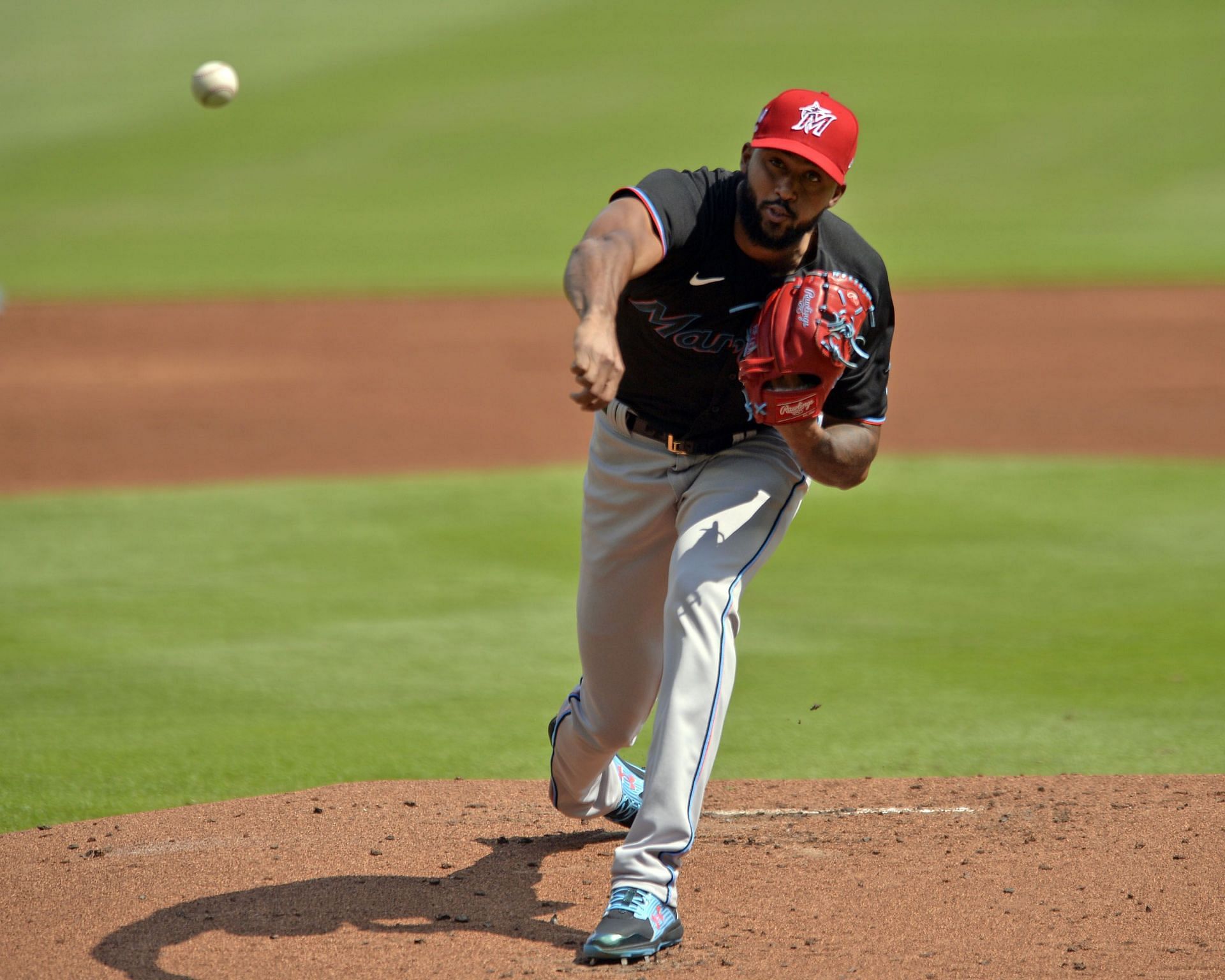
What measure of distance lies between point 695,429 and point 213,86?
3666 mm

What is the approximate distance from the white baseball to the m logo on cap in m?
3.65

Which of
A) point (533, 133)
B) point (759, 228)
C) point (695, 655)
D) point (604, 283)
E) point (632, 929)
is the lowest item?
point (632, 929)

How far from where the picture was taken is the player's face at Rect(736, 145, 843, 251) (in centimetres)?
377

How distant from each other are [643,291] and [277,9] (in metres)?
39.2

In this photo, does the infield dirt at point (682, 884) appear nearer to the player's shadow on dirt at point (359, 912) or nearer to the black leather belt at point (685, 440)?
the player's shadow on dirt at point (359, 912)

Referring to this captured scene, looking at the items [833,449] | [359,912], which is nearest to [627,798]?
[359,912]

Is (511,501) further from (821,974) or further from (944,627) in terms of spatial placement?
(821,974)

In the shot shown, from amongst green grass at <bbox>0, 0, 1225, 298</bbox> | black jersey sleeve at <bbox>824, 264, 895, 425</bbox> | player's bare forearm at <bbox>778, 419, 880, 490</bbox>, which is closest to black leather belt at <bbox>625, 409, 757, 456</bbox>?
player's bare forearm at <bbox>778, 419, 880, 490</bbox>

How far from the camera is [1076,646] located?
6.70m

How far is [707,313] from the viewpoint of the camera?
396cm

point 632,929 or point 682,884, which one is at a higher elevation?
point 632,929

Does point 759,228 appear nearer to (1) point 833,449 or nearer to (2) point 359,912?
(1) point 833,449

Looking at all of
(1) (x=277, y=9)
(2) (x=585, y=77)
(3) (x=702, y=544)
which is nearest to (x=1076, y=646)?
(3) (x=702, y=544)

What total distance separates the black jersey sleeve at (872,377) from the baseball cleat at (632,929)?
141cm
